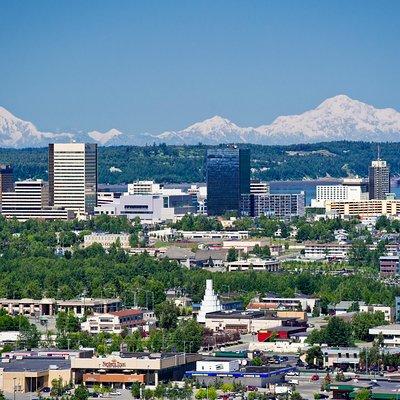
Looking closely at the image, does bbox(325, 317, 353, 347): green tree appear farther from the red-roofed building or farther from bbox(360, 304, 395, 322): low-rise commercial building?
bbox(360, 304, 395, 322): low-rise commercial building

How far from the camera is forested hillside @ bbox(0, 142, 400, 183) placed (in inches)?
5817

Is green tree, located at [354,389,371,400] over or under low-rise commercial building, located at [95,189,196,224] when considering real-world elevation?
under

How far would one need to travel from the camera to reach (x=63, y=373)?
42.4 m

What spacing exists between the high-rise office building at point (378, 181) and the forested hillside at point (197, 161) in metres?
28.4

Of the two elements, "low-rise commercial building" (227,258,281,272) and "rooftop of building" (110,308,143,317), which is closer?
"rooftop of building" (110,308,143,317)

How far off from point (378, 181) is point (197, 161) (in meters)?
42.1

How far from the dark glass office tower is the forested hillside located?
117 ft

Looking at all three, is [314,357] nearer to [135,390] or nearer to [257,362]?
[257,362]

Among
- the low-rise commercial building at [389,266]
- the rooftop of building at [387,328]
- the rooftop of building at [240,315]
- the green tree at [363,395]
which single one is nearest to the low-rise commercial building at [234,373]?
the green tree at [363,395]

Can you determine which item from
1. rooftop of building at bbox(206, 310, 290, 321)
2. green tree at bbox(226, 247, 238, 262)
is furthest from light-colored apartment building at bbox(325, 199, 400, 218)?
rooftop of building at bbox(206, 310, 290, 321)

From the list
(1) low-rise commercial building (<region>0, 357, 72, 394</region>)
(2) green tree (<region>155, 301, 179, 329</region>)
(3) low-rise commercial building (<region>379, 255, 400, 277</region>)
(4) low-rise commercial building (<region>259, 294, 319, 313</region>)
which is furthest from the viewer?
(3) low-rise commercial building (<region>379, 255, 400, 277</region>)

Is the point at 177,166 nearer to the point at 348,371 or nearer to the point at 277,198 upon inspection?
the point at 277,198

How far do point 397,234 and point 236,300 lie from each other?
28272 mm

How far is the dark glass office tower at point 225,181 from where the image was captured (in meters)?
102
